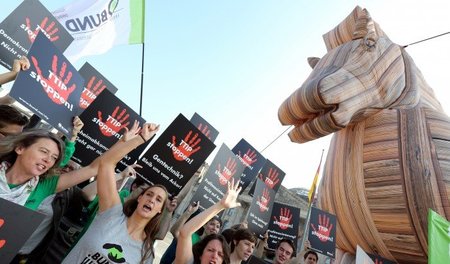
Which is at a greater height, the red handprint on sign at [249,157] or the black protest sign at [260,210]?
the red handprint on sign at [249,157]

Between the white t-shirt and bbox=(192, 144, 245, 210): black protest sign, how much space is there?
56.5 inches

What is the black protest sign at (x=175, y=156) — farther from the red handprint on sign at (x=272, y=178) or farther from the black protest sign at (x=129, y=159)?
the red handprint on sign at (x=272, y=178)

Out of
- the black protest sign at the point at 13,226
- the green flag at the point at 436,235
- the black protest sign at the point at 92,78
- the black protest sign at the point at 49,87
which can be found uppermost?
the black protest sign at the point at 92,78

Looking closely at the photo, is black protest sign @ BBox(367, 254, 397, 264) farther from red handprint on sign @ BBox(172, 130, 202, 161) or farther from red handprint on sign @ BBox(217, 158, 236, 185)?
red handprint on sign @ BBox(217, 158, 236, 185)

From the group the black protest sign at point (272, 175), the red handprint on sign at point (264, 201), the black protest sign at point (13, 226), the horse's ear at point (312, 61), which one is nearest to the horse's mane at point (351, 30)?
the horse's ear at point (312, 61)

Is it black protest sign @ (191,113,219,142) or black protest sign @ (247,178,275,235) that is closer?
black protest sign @ (247,178,275,235)

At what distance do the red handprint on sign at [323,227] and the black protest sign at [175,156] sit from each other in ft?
4.16

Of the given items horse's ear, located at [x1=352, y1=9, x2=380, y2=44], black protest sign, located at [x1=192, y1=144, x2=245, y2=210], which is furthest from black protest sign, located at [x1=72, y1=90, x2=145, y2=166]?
horse's ear, located at [x1=352, y1=9, x2=380, y2=44]

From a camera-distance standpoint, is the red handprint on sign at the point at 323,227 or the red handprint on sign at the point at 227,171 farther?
the red handprint on sign at the point at 227,171

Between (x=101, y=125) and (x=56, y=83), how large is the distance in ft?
1.79

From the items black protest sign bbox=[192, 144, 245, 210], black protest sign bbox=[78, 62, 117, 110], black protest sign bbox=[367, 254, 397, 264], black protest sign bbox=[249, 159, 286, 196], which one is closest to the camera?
black protest sign bbox=[367, 254, 397, 264]

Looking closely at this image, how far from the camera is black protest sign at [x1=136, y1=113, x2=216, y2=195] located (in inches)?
123

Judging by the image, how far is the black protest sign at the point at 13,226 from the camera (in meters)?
1.09

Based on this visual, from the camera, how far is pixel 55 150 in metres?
2.12
